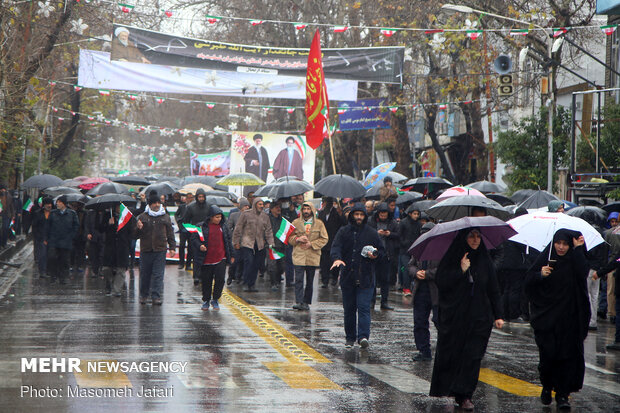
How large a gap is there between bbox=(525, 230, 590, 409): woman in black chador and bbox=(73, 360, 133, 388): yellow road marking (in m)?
3.69

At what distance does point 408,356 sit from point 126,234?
7.16 meters

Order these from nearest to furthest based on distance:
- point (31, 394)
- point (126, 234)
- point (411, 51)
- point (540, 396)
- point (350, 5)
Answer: point (31, 394), point (540, 396), point (126, 234), point (411, 51), point (350, 5)

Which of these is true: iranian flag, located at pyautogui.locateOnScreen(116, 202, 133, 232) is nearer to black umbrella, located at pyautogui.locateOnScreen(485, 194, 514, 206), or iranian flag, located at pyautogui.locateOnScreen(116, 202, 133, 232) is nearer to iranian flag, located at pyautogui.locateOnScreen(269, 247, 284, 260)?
iranian flag, located at pyautogui.locateOnScreen(269, 247, 284, 260)

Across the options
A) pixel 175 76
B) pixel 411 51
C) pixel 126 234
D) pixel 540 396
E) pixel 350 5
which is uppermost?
pixel 350 5

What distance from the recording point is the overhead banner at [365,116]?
30641 mm

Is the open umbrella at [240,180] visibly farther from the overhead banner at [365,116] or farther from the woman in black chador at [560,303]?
the woman in black chador at [560,303]

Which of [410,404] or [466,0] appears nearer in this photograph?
[410,404]

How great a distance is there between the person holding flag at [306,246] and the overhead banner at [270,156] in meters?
18.3

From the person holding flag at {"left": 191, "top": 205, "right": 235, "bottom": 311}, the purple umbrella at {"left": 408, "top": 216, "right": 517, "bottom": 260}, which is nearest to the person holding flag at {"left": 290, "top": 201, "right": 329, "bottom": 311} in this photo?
the person holding flag at {"left": 191, "top": 205, "right": 235, "bottom": 311}

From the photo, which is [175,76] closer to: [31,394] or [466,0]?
[466,0]

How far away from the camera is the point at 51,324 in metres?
12.0

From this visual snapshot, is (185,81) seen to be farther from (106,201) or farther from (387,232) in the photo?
(387,232)

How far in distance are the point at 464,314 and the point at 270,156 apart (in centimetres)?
2573

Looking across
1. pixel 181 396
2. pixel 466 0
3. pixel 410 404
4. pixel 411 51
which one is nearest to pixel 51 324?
pixel 181 396
